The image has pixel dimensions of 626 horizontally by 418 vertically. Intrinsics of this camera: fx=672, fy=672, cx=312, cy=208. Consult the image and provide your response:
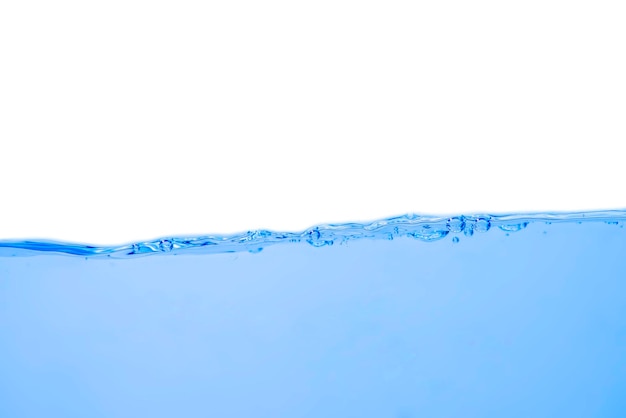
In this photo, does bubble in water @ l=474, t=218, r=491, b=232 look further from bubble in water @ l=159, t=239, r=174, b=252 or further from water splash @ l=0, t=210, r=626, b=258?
bubble in water @ l=159, t=239, r=174, b=252

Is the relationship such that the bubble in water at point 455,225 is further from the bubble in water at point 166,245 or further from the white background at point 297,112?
the bubble in water at point 166,245

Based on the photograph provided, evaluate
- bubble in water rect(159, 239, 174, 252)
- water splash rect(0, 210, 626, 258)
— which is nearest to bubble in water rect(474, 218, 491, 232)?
water splash rect(0, 210, 626, 258)

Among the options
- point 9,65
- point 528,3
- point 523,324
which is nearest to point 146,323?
point 9,65

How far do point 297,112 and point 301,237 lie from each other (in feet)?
0.64

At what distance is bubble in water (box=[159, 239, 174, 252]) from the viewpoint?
90 centimetres

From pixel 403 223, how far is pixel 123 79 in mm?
444

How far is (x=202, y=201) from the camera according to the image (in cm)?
94

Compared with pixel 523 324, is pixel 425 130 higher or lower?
higher

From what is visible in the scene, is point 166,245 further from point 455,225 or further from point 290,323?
point 455,225

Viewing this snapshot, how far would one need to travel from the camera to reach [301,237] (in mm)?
915

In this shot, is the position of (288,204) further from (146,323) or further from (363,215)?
(146,323)

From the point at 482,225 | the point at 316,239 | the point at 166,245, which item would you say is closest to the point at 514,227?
the point at 482,225

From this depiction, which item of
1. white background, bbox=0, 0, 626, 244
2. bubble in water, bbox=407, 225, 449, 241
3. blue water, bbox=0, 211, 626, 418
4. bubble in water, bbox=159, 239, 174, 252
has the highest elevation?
white background, bbox=0, 0, 626, 244

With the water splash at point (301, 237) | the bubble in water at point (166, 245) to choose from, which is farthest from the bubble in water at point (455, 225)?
the bubble in water at point (166, 245)
